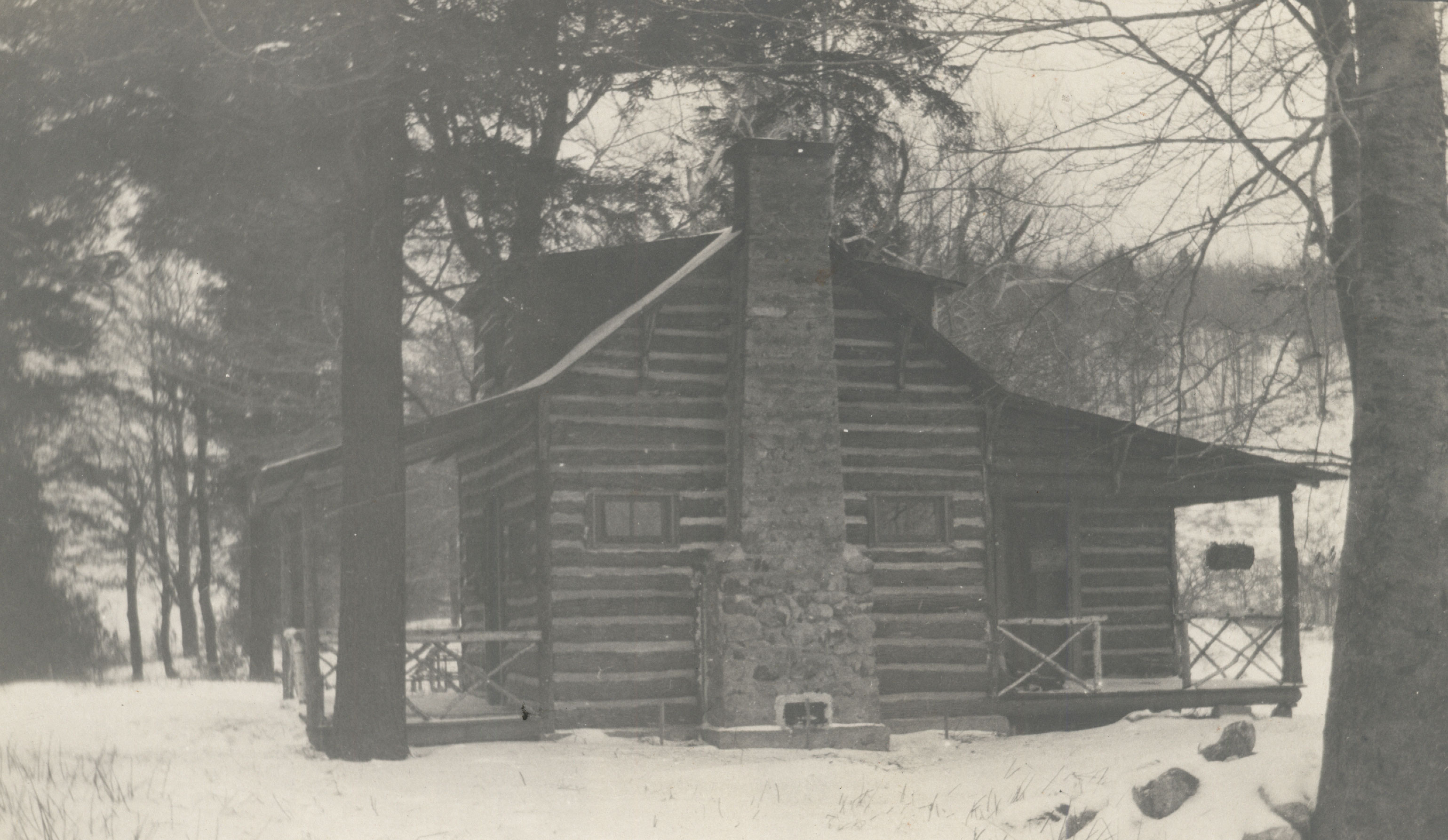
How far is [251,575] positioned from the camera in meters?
23.3

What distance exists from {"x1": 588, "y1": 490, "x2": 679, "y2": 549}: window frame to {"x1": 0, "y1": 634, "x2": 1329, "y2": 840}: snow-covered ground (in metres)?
2.03

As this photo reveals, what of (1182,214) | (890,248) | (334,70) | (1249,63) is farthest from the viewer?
(890,248)

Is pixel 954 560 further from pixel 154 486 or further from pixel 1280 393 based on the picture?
pixel 154 486

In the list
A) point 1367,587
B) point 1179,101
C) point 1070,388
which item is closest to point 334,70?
point 1179,101

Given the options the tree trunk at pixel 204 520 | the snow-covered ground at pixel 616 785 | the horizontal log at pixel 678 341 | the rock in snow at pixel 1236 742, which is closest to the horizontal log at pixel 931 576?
the snow-covered ground at pixel 616 785

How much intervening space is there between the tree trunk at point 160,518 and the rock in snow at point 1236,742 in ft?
73.3

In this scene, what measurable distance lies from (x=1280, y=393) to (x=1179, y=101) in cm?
217

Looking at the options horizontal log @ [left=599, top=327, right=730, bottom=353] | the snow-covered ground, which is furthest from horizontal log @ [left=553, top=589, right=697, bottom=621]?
horizontal log @ [left=599, top=327, right=730, bottom=353]

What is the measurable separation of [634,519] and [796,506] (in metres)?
1.85

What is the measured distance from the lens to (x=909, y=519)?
16.4 m

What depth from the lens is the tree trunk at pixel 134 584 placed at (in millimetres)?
27281

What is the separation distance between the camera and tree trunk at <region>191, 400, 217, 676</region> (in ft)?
90.2

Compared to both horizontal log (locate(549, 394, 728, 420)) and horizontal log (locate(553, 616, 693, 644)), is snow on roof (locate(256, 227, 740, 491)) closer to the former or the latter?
horizontal log (locate(549, 394, 728, 420))

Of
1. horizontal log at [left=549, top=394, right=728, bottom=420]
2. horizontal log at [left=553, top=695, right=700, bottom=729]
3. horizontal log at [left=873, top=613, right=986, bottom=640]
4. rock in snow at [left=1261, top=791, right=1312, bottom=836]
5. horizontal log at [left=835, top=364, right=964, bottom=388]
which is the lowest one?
horizontal log at [left=553, top=695, right=700, bottom=729]
